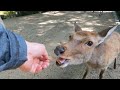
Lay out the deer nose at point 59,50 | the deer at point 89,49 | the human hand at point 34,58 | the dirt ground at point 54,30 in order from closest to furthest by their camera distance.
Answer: the human hand at point 34,58
the deer nose at point 59,50
the deer at point 89,49
the dirt ground at point 54,30

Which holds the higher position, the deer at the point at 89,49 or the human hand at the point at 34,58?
the human hand at the point at 34,58

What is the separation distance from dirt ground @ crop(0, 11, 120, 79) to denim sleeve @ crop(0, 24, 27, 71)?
12.5ft

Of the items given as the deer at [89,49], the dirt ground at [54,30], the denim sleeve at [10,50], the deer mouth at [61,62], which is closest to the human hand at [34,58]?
the denim sleeve at [10,50]

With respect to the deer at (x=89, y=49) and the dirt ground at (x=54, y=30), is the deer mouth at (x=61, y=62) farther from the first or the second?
the dirt ground at (x=54, y=30)

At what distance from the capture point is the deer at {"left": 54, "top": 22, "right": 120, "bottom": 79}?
3.44 m

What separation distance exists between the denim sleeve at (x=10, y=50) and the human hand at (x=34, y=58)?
0.50 ft

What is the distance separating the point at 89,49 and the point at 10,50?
103 inches

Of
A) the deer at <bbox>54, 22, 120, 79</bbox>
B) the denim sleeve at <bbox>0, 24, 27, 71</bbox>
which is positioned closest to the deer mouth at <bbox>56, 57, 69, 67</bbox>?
the deer at <bbox>54, 22, 120, 79</bbox>

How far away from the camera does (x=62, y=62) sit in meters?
3.41

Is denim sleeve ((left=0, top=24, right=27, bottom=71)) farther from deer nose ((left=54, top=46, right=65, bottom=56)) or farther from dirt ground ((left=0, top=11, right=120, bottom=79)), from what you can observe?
dirt ground ((left=0, top=11, right=120, bottom=79))

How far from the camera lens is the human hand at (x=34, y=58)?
4.96 feet

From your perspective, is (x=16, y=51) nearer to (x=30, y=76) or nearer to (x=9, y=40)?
(x=9, y=40)
